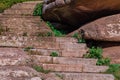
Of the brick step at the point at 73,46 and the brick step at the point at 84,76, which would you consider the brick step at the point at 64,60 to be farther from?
the brick step at the point at 84,76

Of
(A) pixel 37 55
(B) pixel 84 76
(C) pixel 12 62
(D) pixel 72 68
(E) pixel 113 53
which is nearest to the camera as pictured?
(C) pixel 12 62

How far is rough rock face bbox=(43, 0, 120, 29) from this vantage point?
9015 mm

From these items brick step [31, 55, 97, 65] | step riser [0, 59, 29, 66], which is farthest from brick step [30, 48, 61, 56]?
step riser [0, 59, 29, 66]

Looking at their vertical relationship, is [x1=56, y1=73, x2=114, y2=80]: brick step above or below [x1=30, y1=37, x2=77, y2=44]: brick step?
below

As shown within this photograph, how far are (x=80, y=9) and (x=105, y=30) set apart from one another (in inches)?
40.9

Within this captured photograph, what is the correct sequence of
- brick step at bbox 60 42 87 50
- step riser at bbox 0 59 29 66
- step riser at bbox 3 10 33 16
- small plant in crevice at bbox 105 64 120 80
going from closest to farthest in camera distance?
step riser at bbox 0 59 29 66, small plant in crevice at bbox 105 64 120 80, brick step at bbox 60 42 87 50, step riser at bbox 3 10 33 16

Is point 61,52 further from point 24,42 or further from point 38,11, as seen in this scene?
point 38,11

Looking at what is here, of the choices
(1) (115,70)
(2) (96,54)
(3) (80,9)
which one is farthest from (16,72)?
(3) (80,9)

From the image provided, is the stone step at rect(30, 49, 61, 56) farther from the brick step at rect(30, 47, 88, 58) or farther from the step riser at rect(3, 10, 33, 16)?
the step riser at rect(3, 10, 33, 16)

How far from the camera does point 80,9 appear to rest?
941cm

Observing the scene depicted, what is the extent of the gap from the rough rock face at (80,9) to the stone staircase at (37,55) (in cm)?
69

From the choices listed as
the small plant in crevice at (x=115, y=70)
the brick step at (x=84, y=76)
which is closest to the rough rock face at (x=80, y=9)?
the small plant in crevice at (x=115, y=70)

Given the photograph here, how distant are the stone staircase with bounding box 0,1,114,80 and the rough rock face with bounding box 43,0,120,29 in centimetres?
69

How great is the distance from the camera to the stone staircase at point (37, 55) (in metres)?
5.98
